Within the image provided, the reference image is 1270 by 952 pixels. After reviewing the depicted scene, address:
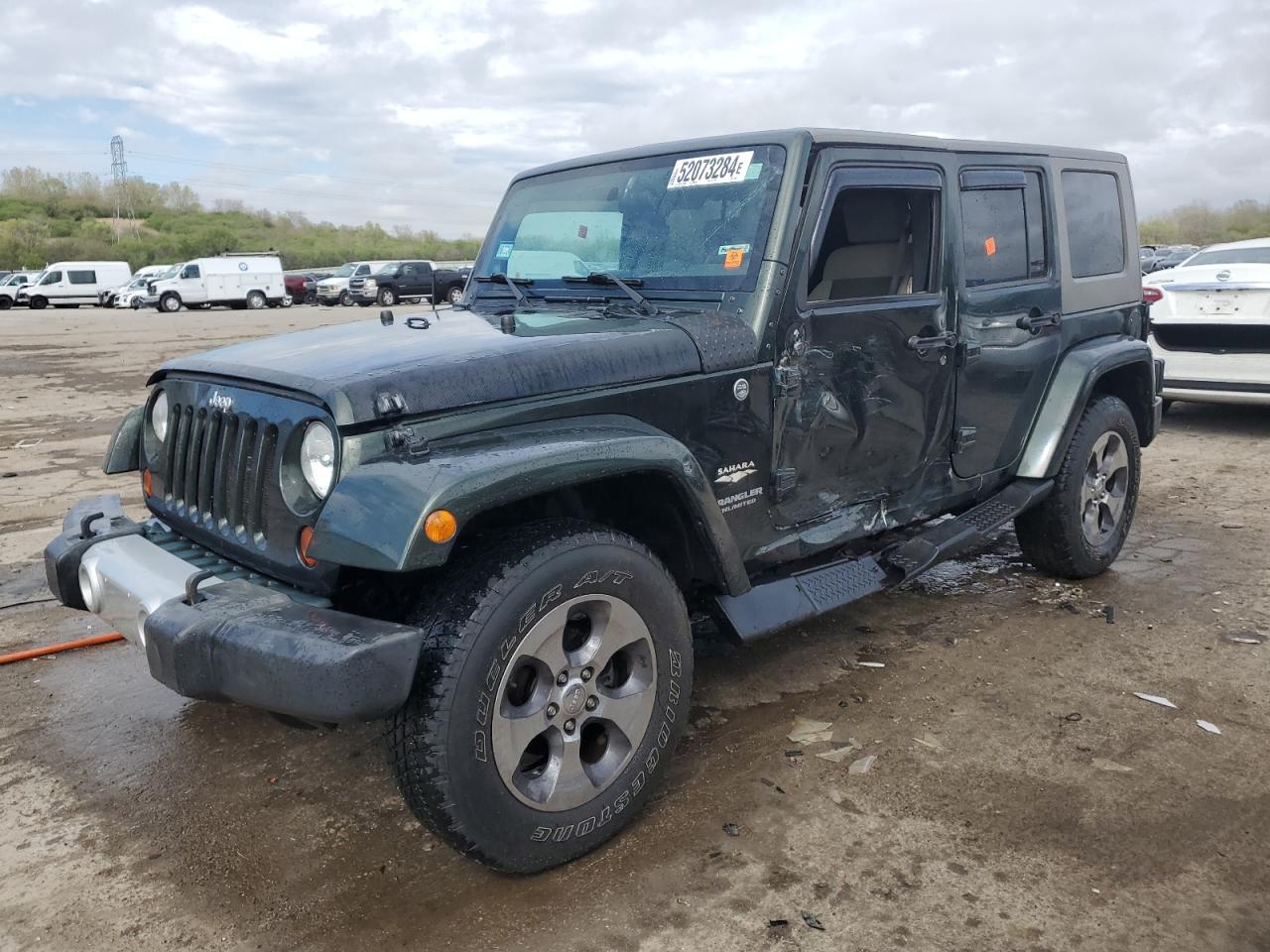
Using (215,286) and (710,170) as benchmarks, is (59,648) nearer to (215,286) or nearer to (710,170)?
(710,170)

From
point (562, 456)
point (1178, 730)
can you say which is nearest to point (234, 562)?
point (562, 456)

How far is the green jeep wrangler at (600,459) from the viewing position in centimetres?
242

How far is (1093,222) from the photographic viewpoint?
4941mm

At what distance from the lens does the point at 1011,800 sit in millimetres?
3029

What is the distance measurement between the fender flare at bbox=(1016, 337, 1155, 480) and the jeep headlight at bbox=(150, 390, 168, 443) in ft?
11.3

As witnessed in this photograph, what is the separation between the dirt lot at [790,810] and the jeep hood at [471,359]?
1247 millimetres

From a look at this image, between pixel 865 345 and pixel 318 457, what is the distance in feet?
6.30

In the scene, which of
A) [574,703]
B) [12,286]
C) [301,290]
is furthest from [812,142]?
[12,286]

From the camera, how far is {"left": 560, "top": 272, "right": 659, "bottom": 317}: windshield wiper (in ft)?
11.2

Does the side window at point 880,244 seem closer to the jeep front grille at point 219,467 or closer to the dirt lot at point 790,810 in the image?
the dirt lot at point 790,810

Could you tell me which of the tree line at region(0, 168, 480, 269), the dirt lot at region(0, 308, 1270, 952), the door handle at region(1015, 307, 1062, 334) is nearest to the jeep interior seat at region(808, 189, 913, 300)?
the door handle at region(1015, 307, 1062, 334)

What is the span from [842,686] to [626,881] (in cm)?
146

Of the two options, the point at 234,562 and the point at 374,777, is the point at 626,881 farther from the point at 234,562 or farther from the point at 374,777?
the point at 234,562

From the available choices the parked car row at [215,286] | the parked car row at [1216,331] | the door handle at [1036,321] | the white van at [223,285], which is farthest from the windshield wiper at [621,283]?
the white van at [223,285]
